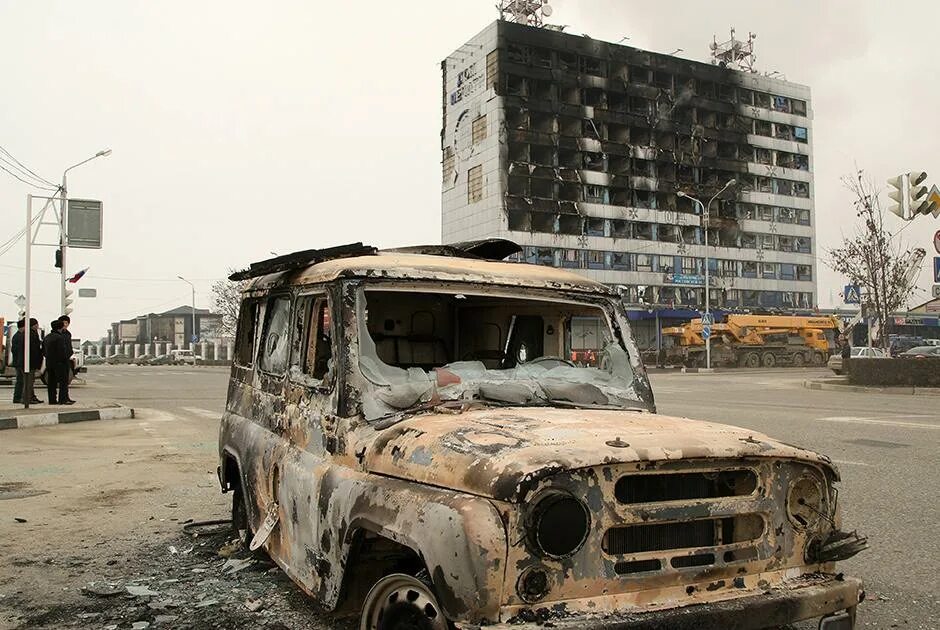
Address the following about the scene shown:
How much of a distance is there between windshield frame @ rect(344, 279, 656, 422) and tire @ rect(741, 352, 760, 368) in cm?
4622

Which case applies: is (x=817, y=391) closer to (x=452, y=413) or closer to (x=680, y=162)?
(x=452, y=413)

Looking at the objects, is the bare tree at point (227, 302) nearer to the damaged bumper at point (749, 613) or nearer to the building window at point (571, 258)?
the building window at point (571, 258)

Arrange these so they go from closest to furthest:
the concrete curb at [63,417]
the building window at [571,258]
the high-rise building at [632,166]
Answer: the concrete curb at [63,417]
the high-rise building at [632,166]
the building window at [571,258]

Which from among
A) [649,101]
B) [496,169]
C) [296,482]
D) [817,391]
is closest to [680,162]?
[649,101]

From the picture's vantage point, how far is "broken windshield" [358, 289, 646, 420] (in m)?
3.70

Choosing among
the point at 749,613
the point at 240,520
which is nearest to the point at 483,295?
the point at 749,613

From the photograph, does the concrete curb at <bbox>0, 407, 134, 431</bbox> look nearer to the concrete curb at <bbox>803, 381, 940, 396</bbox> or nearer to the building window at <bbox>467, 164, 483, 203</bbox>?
the concrete curb at <bbox>803, 381, 940, 396</bbox>

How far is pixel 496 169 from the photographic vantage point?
73.4 metres

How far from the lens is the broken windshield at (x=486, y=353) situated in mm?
3695

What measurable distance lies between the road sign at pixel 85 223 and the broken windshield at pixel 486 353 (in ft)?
77.9

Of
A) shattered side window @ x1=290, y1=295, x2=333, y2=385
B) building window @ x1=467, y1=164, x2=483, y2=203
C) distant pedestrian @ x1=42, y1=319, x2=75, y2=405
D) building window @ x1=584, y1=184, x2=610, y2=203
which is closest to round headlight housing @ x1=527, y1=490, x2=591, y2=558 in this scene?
shattered side window @ x1=290, y1=295, x2=333, y2=385

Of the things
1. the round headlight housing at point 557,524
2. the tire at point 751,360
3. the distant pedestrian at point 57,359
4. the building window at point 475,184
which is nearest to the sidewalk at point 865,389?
the distant pedestrian at point 57,359

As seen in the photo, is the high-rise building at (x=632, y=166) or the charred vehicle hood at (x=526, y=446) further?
the high-rise building at (x=632, y=166)

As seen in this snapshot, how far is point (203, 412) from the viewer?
17.4 metres
